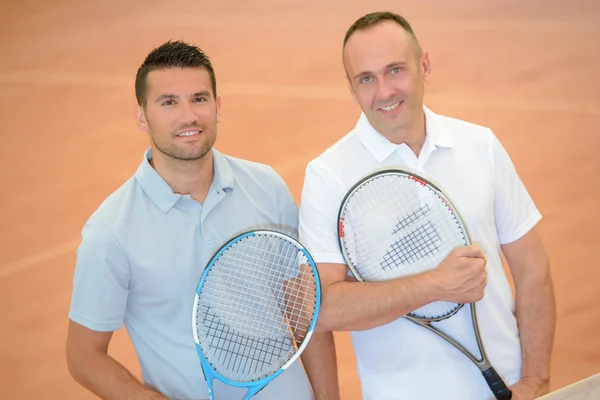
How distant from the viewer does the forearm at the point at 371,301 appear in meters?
2.54

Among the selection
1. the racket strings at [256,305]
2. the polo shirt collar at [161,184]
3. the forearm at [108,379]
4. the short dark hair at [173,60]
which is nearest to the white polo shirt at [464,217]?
the racket strings at [256,305]

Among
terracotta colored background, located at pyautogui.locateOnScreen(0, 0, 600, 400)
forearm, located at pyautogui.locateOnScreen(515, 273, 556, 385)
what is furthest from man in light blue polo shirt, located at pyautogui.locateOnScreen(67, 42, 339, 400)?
terracotta colored background, located at pyautogui.locateOnScreen(0, 0, 600, 400)

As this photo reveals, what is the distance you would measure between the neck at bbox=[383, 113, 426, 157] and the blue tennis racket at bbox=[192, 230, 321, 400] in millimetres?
461

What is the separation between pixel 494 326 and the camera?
270 centimetres

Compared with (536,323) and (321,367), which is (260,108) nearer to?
(321,367)

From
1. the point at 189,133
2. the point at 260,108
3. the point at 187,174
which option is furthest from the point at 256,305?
the point at 260,108

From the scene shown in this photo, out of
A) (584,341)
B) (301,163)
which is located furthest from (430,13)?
(584,341)

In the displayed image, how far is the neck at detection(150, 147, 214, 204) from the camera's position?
264 centimetres

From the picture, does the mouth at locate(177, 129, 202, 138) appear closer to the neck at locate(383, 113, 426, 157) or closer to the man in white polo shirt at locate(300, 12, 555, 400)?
the man in white polo shirt at locate(300, 12, 555, 400)

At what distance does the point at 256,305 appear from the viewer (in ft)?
8.77

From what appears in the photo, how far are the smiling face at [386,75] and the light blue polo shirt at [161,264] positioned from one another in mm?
432

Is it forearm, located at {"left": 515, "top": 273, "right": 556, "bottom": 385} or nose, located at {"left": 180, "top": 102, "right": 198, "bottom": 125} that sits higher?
nose, located at {"left": 180, "top": 102, "right": 198, "bottom": 125}

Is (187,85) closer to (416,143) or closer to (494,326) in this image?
(416,143)

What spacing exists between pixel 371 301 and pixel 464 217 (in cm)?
40
